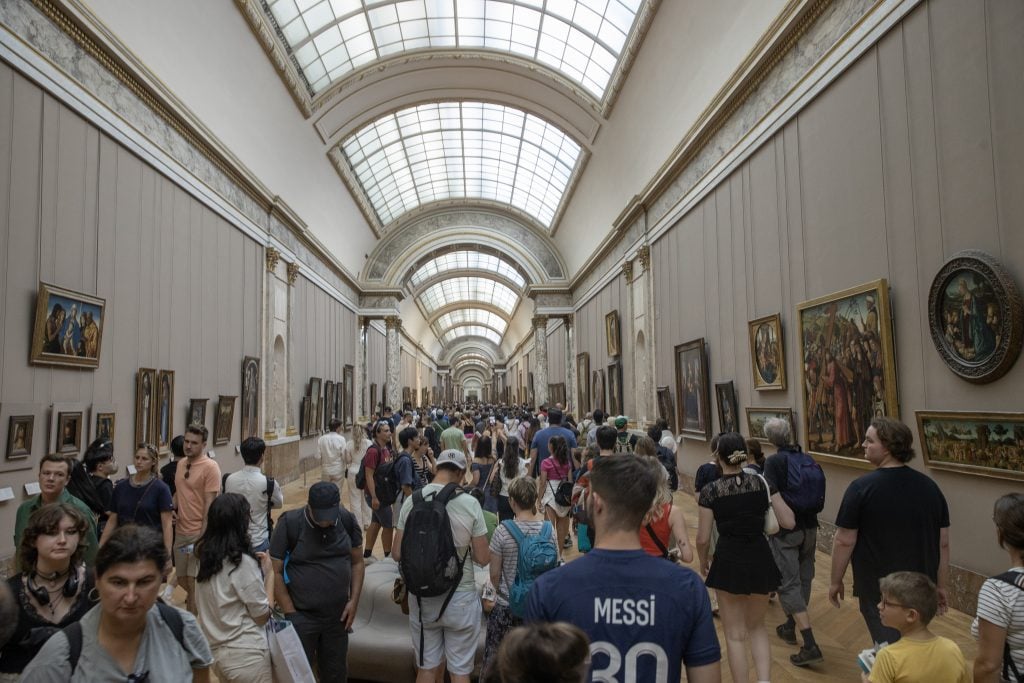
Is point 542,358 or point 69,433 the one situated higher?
point 542,358

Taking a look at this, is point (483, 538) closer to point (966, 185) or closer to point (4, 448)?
point (966, 185)

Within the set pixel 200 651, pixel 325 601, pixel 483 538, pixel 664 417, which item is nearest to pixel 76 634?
pixel 200 651

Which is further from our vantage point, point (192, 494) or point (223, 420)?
point (223, 420)

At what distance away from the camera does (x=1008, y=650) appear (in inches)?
110

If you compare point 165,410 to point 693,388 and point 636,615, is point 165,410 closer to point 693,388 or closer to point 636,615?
point 693,388

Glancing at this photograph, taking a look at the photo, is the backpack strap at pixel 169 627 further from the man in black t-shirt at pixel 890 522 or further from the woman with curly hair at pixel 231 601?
the man in black t-shirt at pixel 890 522

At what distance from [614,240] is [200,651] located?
63.0 ft

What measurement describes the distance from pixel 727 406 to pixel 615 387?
9.74 metres

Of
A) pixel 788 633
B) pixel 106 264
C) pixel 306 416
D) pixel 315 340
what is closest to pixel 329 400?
pixel 315 340

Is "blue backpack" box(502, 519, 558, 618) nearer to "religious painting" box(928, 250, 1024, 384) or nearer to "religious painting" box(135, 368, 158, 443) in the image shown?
"religious painting" box(928, 250, 1024, 384)

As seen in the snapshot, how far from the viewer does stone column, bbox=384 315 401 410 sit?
3347 centimetres

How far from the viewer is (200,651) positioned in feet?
8.38

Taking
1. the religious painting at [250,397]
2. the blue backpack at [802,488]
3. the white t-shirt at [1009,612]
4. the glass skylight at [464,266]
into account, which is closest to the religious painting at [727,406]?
the blue backpack at [802,488]

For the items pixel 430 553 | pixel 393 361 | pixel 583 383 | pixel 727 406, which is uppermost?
pixel 393 361
